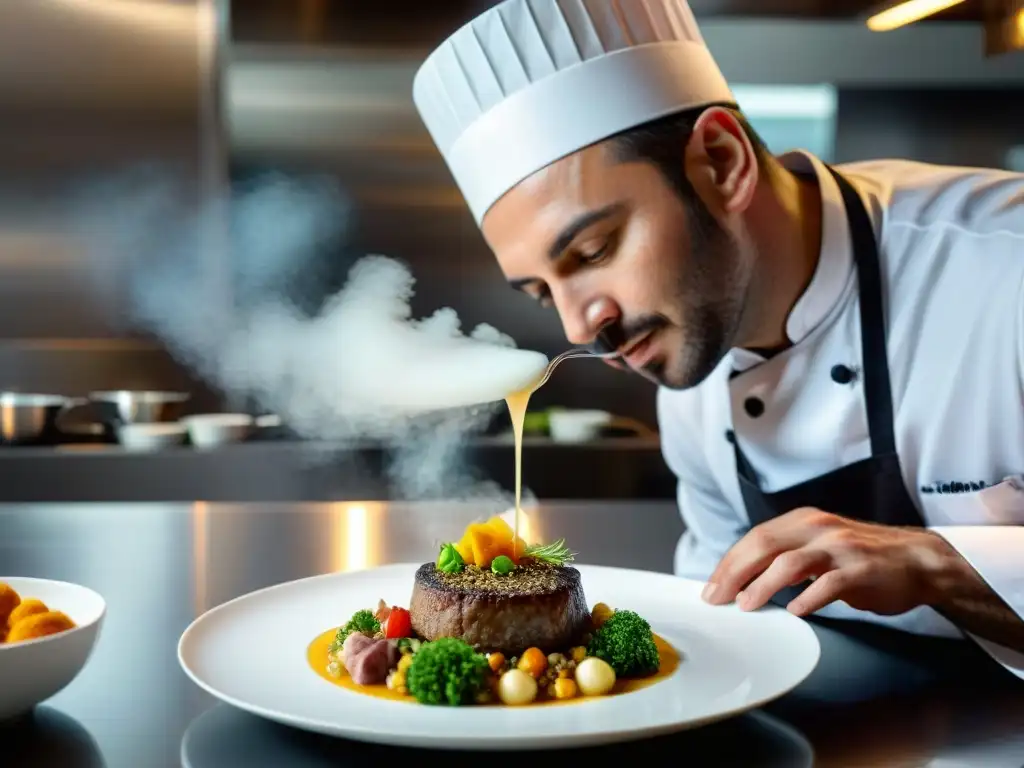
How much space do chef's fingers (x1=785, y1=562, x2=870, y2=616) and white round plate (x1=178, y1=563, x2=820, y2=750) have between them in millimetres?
35

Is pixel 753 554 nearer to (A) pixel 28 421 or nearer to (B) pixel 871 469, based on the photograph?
(B) pixel 871 469

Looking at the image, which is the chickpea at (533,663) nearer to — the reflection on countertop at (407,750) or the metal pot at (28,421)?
the reflection on countertop at (407,750)

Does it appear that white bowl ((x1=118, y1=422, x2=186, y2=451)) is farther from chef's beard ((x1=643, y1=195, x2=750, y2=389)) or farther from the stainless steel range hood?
chef's beard ((x1=643, y1=195, x2=750, y2=389))

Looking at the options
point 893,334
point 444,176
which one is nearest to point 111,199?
point 444,176

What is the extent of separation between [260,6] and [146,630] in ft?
12.8

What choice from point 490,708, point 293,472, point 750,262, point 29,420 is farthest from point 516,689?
point 29,420

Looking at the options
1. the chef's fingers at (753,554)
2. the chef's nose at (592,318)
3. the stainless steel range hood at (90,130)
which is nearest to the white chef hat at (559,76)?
the chef's nose at (592,318)

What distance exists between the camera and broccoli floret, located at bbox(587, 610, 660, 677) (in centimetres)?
142

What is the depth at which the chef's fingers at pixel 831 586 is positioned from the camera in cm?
153

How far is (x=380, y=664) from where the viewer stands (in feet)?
4.55

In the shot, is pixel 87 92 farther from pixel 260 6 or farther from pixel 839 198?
pixel 839 198

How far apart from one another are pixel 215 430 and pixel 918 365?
3092 millimetres

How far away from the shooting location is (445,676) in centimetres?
130

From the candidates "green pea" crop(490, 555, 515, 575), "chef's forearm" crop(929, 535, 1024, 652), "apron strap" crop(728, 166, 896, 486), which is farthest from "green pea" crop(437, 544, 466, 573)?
"apron strap" crop(728, 166, 896, 486)
